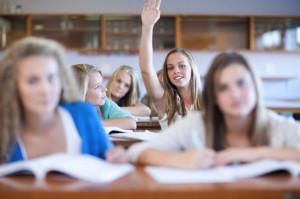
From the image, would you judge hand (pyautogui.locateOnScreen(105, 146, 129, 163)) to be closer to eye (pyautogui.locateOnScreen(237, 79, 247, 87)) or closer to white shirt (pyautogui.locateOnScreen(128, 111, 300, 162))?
white shirt (pyautogui.locateOnScreen(128, 111, 300, 162))

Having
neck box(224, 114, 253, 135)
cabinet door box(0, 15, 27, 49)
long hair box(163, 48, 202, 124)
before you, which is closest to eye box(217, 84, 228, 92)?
neck box(224, 114, 253, 135)

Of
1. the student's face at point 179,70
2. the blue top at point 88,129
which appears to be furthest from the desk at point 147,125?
the blue top at point 88,129

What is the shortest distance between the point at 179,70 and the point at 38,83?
1472 mm

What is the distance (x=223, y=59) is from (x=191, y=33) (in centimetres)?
539

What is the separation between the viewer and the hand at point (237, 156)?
108 cm

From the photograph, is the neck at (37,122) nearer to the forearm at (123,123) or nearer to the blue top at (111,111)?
the forearm at (123,123)

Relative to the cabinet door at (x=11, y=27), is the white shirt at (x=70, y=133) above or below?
below

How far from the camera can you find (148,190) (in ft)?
2.80

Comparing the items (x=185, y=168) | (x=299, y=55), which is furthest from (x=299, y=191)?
(x=299, y=55)

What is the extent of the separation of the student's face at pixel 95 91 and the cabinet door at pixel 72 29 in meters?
4.01

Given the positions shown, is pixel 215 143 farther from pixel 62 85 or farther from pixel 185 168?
pixel 62 85

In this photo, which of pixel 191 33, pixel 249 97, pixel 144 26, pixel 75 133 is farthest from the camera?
pixel 191 33

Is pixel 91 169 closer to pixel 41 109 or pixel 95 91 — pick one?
pixel 41 109

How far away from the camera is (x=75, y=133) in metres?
1.33
